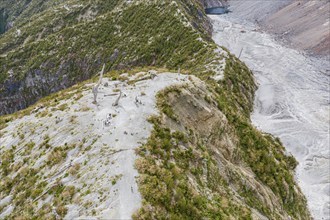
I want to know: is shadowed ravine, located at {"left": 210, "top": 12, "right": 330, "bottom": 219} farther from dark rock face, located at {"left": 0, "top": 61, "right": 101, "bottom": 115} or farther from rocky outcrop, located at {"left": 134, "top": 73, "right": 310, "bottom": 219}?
dark rock face, located at {"left": 0, "top": 61, "right": 101, "bottom": 115}

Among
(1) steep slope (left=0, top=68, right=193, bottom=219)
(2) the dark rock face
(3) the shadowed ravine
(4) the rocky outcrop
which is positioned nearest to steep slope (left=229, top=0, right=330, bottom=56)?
(3) the shadowed ravine

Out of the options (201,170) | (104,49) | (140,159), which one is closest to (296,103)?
(104,49)

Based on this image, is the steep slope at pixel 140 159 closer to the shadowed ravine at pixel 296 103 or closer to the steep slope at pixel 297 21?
the shadowed ravine at pixel 296 103

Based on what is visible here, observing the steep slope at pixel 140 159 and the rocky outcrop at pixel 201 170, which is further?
the rocky outcrop at pixel 201 170

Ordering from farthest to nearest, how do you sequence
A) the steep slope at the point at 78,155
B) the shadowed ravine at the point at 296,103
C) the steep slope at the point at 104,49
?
the steep slope at the point at 104,49 → the shadowed ravine at the point at 296,103 → the steep slope at the point at 78,155

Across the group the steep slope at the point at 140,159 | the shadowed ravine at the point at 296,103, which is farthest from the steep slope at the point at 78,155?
the shadowed ravine at the point at 296,103

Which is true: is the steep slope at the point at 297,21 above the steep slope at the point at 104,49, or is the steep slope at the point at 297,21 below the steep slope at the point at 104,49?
below
